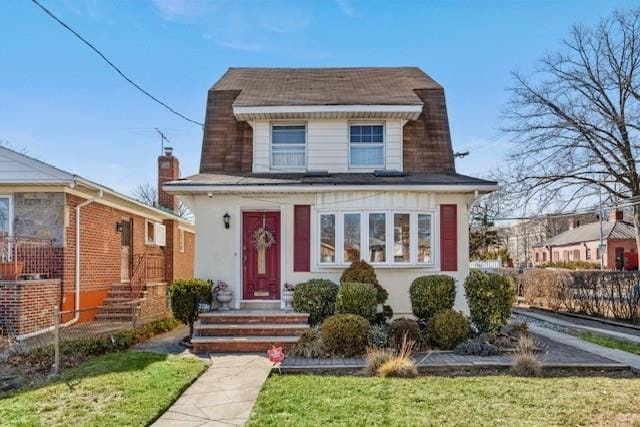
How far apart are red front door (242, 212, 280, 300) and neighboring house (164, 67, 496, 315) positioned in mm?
25

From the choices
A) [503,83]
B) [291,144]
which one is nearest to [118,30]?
[291,144]

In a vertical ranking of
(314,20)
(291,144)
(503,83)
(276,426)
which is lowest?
(276,426)

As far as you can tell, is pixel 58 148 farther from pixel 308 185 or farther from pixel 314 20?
pixel 308 185

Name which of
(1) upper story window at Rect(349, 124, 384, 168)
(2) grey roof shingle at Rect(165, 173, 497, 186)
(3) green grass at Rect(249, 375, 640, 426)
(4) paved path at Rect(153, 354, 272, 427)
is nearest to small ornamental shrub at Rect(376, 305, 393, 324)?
(2) grey roof shingle at Rect(165, 173, 497, 186)

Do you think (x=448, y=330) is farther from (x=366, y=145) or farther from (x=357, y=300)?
(x=366, y=145)

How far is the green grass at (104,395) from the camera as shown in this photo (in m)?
5.37

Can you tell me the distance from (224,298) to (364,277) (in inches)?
133

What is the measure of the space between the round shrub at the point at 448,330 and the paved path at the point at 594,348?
8.44 feet

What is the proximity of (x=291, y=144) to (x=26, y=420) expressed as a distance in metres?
8.91

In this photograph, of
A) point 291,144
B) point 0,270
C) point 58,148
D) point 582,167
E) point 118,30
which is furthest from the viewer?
point 58,148

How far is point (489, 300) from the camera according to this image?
9664 millimetres

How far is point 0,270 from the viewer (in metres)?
9.76

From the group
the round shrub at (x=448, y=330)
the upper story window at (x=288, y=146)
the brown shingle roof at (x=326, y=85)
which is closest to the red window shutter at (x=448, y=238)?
the round shrub at (x=448, y=330)

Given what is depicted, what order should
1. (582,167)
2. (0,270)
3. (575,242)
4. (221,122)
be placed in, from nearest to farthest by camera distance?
1. (0,270)
2. (221,122)
3. (582,167)
4. (575,242)
